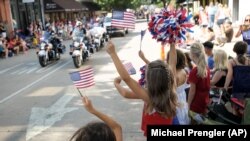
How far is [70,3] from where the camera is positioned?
42375 mm

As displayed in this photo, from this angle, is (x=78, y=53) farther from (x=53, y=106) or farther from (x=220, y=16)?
(x=220, y=16)

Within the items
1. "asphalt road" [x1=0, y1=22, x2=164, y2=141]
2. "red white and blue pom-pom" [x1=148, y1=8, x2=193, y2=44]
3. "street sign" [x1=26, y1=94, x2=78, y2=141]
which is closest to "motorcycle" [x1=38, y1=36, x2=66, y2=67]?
"asphalt road" [x1=0, y1=22, x2=164, y2=141]

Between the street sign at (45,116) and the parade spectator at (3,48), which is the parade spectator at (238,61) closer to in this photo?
the street sign at (45,116)

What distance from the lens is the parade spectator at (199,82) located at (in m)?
4.75

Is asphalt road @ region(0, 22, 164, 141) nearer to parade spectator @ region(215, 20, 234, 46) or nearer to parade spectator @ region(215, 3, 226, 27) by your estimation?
parade spectator @ region(215, 20, 234, 46)

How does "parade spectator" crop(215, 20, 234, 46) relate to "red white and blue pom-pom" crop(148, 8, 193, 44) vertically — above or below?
below

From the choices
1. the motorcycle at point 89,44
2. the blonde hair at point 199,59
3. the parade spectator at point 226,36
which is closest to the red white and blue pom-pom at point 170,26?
the blonde hair at point 199,59

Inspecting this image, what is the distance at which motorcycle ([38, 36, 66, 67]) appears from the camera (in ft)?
48.6

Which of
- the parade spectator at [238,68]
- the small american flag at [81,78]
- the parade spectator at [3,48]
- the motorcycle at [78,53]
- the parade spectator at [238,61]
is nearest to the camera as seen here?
the small american flag at [81,78]

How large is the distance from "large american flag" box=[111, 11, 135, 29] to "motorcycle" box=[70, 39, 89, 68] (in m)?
8.10

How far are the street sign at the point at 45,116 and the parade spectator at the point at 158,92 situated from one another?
3.59m

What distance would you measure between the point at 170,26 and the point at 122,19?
1.29m

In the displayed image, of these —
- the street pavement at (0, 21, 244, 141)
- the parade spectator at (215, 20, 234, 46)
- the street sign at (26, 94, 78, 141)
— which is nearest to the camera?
the street pavement at (0, 21, 244, 141)

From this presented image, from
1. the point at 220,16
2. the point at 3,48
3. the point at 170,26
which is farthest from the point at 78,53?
the point at 170,26
